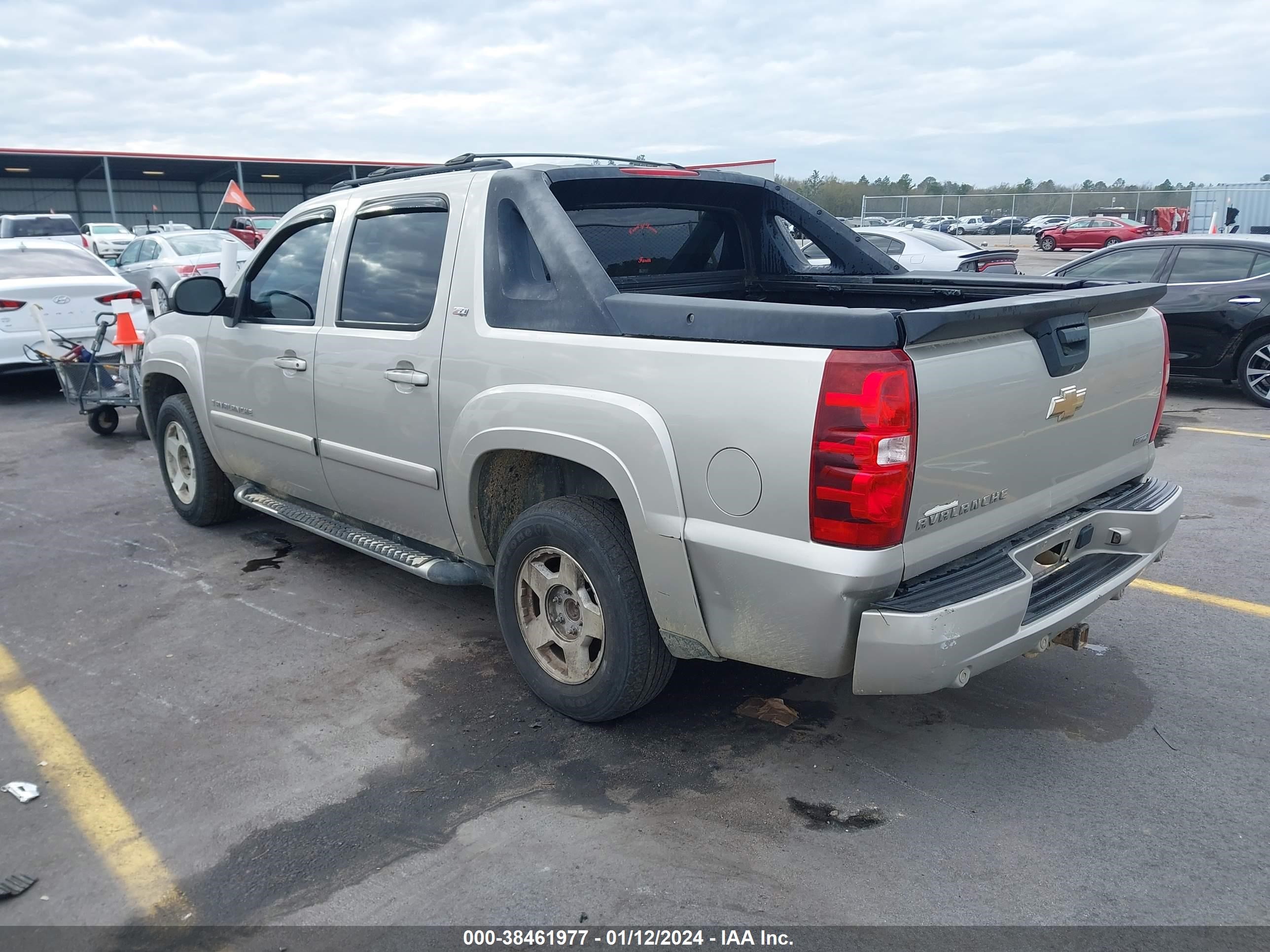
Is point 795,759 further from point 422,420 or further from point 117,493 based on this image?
point 117,493

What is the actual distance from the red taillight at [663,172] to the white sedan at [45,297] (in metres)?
7.51

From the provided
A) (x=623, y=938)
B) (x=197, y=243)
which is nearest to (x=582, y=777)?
(x=623, y=938)

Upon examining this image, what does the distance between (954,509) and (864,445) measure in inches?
17.6

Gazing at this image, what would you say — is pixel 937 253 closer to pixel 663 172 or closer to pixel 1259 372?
pixel 1259 372

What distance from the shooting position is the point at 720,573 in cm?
295

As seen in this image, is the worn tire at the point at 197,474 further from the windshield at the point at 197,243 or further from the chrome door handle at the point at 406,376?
the windshield at the point at 197,243

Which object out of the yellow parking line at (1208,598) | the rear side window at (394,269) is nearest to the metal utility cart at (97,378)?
the rear side window at (394,269)

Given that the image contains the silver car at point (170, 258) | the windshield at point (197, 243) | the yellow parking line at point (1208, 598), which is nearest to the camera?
the yellow parking line at point (1208, 598)

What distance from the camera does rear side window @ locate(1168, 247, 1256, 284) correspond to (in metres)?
9.32

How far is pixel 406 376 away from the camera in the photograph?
3.97 metres

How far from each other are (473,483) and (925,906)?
6.97 feet

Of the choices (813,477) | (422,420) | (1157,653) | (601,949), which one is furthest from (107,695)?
(1157,653)

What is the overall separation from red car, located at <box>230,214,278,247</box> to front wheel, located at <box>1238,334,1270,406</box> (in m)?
20.9

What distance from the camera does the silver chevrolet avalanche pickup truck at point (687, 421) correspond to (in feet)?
8.93
